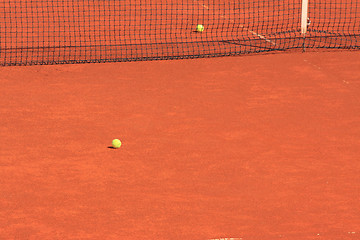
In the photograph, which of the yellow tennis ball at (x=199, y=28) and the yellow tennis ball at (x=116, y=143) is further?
the yellow tennis ball at (x=199, y=28)

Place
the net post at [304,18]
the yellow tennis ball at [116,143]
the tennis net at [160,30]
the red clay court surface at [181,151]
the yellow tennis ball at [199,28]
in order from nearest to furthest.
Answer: the red clay court surface at [181,151], the yellow tennis ball at [116,143], the tennis net at [160,30], the net post at [304,18], the yellow tennis ball at [199,28]

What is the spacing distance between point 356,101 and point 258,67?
2.15m

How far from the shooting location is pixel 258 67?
10953 mm

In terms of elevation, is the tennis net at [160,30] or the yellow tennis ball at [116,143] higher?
the tennis net at [160,30]

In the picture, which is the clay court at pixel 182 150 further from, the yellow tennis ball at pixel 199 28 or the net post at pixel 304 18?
the yellow tennis ball at pixel 199 28

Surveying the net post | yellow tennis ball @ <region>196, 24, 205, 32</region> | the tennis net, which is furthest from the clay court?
yellow tennis ball @ <region>196, 24, 205, 32</region>

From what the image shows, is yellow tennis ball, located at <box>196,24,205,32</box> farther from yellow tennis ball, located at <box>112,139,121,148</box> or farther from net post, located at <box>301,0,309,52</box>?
yellow tennis ball, located at <box>112,139,121,148</box>

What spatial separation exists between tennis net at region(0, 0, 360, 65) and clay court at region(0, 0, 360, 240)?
0.75m

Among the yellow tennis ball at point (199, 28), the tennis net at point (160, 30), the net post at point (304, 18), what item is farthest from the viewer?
the yellow tennis ball at point (199, 28)

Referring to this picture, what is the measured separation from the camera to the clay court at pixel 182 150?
5.78m

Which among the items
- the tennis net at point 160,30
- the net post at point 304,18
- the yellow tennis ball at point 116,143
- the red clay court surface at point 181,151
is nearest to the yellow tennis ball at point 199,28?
the tennis net at point 160,30

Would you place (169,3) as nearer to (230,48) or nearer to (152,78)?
(230,48)

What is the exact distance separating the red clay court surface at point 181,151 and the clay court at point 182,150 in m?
0.02

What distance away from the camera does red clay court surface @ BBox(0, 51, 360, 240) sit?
227 inches
